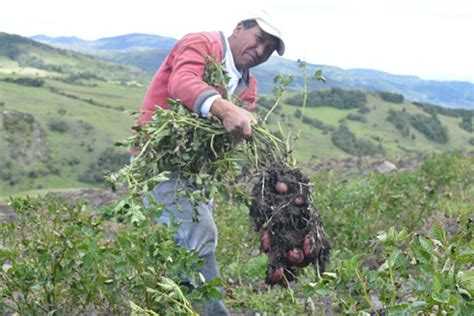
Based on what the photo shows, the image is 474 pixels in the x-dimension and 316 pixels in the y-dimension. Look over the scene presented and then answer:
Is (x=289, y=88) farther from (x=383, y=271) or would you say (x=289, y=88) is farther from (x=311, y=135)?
(x=311, y=135)

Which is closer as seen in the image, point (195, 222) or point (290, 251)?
point (290, 251)

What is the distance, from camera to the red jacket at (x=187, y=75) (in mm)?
3178

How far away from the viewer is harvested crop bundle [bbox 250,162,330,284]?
3076 millimetres

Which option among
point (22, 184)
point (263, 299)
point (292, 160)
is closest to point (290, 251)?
point (292, 160)

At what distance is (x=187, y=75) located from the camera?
10.7ft

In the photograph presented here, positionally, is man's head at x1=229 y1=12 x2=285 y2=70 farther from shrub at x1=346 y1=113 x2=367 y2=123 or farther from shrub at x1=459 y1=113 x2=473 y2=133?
shrub at x1=459 y1=113 x2=473 y2=133

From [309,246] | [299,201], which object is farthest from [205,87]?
[309,246]

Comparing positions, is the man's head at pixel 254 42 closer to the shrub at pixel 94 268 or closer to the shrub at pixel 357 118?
the shrub at pixel 94 268

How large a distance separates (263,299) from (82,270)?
1.97 m

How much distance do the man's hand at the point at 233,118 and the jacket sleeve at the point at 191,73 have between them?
0.28ft

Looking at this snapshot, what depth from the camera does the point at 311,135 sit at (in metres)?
44.1

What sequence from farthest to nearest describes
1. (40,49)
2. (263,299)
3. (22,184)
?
(40,49)
(22,184)
(263,299)

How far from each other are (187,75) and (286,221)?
0.91 metres

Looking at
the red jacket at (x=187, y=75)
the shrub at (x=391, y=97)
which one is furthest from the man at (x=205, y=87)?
the shrub at (x=391, y=97)
